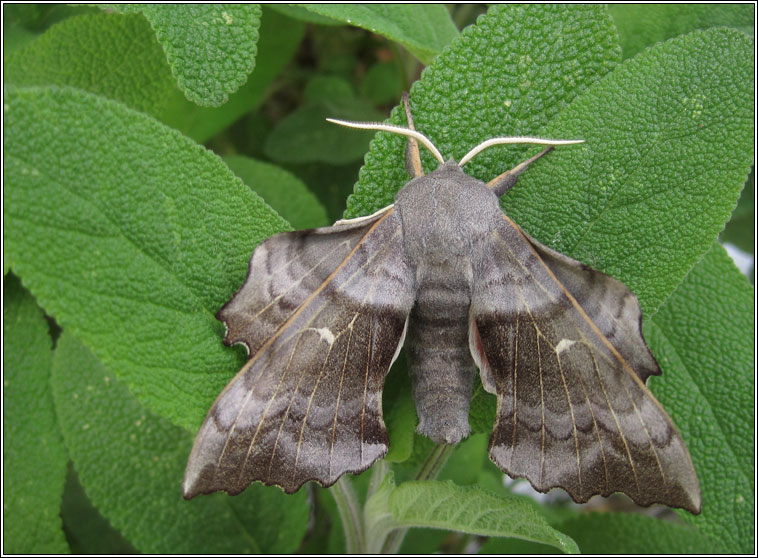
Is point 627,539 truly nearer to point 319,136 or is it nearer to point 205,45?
point 319,136

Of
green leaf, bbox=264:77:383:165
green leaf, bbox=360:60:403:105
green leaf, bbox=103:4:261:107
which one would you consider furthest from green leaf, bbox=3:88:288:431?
green leaf, bbox=360:60:403:105

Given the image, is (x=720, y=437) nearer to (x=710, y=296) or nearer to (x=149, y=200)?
(x=710, y=296)

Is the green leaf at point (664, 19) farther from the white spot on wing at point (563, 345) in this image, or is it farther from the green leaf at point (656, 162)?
the white spot on wing at point (563, 345)

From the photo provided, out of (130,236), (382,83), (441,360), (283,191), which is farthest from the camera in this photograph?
(382,83)

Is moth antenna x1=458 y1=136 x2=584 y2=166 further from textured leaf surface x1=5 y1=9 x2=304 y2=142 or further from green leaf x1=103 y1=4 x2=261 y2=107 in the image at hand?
textured leaf surface x1=5 y1=9 x2=304 y2=142

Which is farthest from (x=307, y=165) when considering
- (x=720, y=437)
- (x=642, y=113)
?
(x=720, y=437)

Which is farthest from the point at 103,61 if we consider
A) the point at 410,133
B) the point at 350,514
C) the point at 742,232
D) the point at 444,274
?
the point at 742,232
